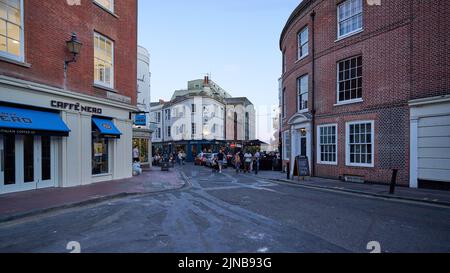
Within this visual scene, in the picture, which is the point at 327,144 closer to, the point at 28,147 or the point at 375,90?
the point at 375,90

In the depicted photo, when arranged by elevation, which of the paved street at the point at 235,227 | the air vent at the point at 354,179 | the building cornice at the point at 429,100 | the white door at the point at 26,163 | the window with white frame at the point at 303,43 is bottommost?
the air vent at the point at 354,179

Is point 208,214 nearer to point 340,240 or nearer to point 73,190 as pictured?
point 340,240

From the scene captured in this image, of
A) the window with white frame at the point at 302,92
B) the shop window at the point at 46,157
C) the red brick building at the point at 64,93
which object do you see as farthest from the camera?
the window with white frame at the point at 302,92

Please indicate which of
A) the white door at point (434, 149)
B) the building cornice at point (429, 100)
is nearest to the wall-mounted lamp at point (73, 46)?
the building cornice at point (429, 100)

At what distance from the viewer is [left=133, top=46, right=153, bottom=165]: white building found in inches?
985

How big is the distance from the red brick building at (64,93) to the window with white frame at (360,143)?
11.9 meters

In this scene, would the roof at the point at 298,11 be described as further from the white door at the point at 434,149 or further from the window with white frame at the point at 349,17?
the white door at the point at 434,149

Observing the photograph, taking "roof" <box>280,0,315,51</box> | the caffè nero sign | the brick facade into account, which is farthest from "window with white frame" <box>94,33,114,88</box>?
"roof" <box>280,0,315,51</box>

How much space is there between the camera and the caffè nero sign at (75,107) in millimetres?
10842

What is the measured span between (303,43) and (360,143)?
27.3 ft

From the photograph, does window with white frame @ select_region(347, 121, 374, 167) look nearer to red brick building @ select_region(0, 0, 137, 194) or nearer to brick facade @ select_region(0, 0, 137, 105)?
red brick building @ select_region(0, 0, 137, 194)

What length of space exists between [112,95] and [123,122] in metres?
1.56
